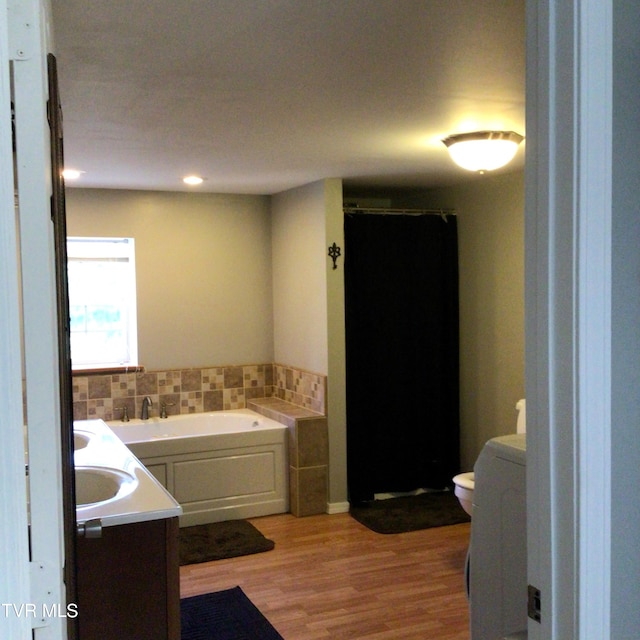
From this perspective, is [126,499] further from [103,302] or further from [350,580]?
[103,302]

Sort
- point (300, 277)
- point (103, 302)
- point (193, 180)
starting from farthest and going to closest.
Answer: point (103, 302) → point (300, 277) → point (193, 180)

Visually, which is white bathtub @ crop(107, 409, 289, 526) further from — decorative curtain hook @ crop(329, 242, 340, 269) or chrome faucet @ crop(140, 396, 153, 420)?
decorative curtain hook @ crop(329, 242, 340, 269)

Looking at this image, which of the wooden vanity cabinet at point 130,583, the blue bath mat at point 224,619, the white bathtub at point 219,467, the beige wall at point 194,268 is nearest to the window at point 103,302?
the beige wall at point 194,268

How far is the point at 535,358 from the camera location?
4.58ft

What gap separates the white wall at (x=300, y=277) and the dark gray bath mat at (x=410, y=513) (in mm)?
1040

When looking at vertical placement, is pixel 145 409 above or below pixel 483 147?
below

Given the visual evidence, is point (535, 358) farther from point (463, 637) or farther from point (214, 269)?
point (214, 269)

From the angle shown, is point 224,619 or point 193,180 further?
point 193,180

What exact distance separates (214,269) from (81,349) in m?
1.17

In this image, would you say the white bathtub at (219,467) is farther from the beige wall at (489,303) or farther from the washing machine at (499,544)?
the washing machine at (499,544)

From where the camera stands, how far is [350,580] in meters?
4.00

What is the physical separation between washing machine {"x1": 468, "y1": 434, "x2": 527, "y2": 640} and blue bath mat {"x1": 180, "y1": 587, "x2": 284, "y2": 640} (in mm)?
1489

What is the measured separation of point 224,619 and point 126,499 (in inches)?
48.6

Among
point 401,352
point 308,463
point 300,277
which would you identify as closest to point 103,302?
point 300,277
